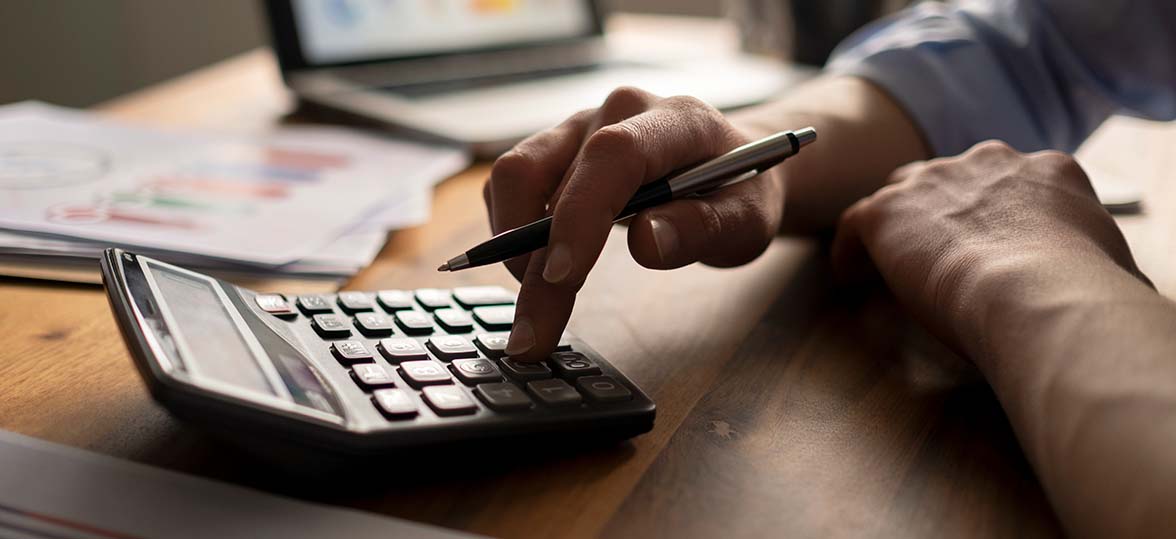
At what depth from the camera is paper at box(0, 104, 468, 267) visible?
557 mm

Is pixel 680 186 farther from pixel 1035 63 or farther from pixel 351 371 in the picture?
pixel 1035 63

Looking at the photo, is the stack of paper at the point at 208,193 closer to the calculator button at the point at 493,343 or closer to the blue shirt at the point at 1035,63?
the calculator button at the point at 493,343

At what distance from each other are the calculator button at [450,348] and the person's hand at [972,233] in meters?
0.21

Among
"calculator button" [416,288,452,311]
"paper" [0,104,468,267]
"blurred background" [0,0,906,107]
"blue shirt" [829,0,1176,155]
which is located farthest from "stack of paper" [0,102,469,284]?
"blurred background" [0,0,906,107]

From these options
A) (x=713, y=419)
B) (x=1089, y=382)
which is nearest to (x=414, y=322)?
(x=713, y=419)

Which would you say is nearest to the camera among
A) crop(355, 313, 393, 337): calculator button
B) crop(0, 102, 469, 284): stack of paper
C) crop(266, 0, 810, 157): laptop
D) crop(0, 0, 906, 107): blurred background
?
crop(355, 313, 393, 337): calculator button

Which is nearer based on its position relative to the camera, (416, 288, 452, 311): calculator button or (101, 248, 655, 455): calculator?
(101, 248, 655, 455): calculator

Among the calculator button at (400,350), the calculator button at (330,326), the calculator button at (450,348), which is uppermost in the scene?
the calculator button at (330,326)

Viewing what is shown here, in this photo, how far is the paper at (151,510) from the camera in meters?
0.31

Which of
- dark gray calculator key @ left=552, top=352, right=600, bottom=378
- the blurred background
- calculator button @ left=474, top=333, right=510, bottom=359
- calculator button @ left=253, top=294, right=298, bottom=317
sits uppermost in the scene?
calculator button @ left=253, top=294, right=298, bottom=317

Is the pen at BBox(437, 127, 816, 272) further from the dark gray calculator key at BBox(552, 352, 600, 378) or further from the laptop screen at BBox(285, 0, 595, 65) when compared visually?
the laptop screen at BBox(285, 0, 595, 65)

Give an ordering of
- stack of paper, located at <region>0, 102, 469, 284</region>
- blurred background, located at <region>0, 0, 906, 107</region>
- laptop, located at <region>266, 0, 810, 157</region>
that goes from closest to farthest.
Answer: stack of paper, located at <region>0, 102, 469, 284</region> → laptop, located at <region>266, 0, 810, 157</region> → blurred background, located at <region>0, 0, 906, 107</region>

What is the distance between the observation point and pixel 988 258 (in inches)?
17.4

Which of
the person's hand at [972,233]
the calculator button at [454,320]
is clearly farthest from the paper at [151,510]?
the person's hand at [972,233]
